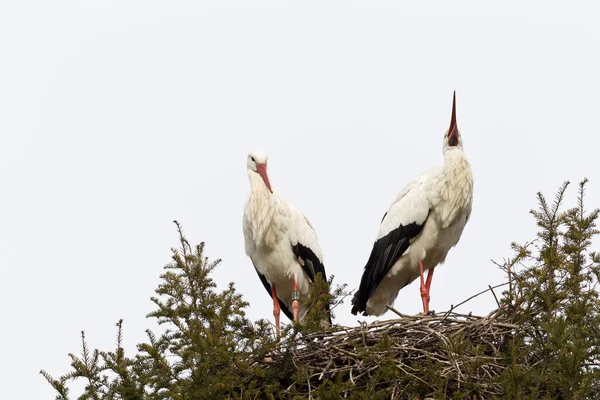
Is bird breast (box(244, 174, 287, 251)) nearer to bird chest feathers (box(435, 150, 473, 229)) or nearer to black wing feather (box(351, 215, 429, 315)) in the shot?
black wing feather (box(351, 215, 429, 315))

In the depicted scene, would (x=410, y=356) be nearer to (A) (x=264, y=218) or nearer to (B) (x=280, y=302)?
(A) (x=264, y=218)

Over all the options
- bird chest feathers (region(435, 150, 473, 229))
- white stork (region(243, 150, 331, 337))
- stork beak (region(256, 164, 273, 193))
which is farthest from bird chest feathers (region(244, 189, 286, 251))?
bird chest feathers (region(435, 150, 473, 229))

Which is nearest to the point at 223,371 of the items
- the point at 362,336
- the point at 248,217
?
the point at 362,336

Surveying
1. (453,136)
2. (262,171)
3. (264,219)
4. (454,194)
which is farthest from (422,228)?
(262,171)

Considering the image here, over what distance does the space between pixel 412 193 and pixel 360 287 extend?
95cm

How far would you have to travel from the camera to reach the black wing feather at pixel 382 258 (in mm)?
9203

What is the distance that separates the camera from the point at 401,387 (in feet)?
21.9

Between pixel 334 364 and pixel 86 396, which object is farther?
pixel 334 364

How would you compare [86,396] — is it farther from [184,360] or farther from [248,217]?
[248,217]

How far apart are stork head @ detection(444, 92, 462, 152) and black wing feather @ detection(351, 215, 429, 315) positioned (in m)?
0.87

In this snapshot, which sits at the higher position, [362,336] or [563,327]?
[362,336]

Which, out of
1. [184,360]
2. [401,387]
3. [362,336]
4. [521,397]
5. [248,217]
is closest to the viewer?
[521,397]

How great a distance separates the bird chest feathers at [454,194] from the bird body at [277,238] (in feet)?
3.77

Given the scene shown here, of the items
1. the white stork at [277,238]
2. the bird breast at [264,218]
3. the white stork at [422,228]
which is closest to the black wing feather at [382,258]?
the white stork at [422,228]
